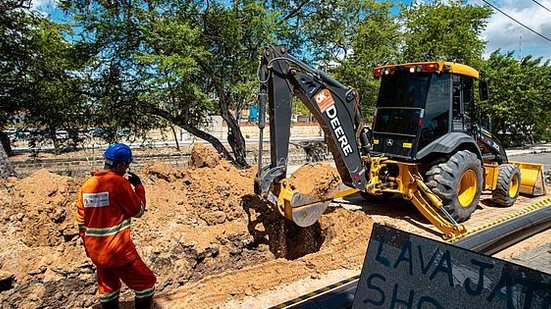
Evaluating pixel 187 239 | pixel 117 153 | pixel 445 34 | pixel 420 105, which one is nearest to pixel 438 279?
pixel 117 153

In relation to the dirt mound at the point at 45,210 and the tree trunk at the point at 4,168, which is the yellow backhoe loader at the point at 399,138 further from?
the tree trunk at the point at 4,168

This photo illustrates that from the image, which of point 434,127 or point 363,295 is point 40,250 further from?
point 434,127

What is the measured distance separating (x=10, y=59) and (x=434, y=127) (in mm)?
9828

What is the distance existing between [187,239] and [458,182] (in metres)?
4.32

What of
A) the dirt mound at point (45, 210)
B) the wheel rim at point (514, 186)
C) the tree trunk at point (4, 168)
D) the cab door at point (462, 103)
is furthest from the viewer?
the wheel rim at point (514, 186)

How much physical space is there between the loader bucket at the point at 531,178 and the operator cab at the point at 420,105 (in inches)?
116

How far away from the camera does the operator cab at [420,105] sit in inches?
240

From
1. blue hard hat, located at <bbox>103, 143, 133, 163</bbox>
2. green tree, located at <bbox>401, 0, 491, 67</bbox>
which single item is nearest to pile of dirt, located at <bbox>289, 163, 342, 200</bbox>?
blue hard hat, located at <bbox>103, 143, 133, 163</bbox>

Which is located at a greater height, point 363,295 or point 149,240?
point 363,295

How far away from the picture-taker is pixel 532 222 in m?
5.83

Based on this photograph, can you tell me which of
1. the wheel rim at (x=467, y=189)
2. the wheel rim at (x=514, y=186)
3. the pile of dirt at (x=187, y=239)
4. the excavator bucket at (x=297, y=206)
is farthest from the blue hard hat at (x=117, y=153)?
the wheel rim at (x=514, y=186)

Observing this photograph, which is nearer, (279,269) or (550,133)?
(279,269)

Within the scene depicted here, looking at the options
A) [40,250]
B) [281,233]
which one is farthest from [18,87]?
[281,233]

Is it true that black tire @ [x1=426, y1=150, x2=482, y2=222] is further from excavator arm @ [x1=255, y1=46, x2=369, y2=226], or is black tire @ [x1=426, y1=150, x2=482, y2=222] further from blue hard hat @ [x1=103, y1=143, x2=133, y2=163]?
blue hard hat @ [x1=103, y1=143, x2=133, y2=163]
